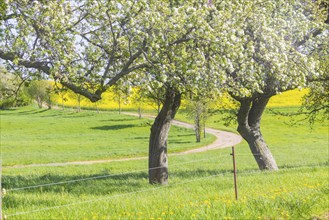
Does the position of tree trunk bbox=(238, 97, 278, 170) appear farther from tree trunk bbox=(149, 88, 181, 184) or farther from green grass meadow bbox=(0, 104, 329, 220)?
tree trunk bbox=(149, 88, 181, 184)

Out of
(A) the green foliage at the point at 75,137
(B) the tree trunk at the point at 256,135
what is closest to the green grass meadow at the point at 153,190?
(A) the green foliage at the point at 75,137

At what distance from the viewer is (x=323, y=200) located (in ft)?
35.0

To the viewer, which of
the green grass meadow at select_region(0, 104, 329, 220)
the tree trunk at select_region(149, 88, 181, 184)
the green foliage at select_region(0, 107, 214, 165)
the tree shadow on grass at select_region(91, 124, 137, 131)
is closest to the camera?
the green grass meadow at select_region(0, 104, 329, 220)

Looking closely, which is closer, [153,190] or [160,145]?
[153,190]

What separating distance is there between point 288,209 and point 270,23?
8.96 metres

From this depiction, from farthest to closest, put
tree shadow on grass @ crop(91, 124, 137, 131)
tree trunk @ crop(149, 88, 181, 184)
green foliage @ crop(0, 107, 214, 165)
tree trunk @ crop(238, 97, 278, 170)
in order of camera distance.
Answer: tree shadow on grass @ crop(91, 124, 137, 131) → green foliage @ crop(0, 107, 214, 165) → tree trunk @ crop(238, 97, 278, 170) → tree trunk @ crop(149, 88, 181, 184)

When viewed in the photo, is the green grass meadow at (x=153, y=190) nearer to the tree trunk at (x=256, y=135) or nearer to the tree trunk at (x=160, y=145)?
the tree trunk at (x=160, y=145)

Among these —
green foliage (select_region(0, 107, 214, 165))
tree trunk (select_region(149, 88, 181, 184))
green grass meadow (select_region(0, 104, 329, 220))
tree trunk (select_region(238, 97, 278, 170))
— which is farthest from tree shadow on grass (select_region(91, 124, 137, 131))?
tree trunk (select_region(149, 88, 181, 184))

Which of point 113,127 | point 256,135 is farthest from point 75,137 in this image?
point 256,135

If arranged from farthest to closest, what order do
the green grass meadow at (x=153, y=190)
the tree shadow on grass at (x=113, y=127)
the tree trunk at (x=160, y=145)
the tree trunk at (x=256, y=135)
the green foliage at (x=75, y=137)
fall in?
the tree shadow on grass at (x=113, y=127) < the green foliage at (x=75, y=137) < the tree trunk at (x=256, y=135) < the tree trunk at (x=160, y=145) < the green grass meadow at (x=153, y=190)

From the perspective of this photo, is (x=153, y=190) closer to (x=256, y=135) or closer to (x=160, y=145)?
(x=160, y=145)

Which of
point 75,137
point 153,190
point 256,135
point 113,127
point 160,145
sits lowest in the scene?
point 75,137

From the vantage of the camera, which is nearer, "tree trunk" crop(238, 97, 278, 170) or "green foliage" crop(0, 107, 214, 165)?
"tree trunk" crop(238, 97, 278, 170)

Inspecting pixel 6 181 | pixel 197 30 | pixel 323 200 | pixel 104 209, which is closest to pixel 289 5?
pixel 197 30
